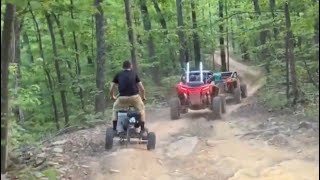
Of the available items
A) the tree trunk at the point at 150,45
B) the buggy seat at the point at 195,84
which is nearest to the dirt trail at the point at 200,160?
the buggy seat at the point at 195,84

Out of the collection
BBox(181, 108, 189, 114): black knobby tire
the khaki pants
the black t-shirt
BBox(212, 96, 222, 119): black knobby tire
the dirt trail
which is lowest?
the dirt trail

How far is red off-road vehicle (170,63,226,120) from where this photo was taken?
45.5 ft

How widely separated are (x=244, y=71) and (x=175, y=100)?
745 inches

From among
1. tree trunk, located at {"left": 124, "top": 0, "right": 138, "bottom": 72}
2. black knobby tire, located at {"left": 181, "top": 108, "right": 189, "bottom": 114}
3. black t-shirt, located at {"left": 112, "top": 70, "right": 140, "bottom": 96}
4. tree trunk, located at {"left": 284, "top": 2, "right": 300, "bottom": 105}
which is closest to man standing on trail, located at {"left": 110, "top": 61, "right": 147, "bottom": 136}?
black t-shirt, located at {"left": 112, "top": 70, "right": 140, "bottom": 96}

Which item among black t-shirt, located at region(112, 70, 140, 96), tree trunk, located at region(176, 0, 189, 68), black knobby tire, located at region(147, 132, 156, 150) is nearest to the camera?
black t-shirt, located at region(112, 70, 140, 96)

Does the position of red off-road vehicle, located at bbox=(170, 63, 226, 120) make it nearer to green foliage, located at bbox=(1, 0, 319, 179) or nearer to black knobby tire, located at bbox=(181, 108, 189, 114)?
black knobby tire, located at bbox=(181, 108, 189, 114)

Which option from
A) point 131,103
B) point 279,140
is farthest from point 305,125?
point 131,103

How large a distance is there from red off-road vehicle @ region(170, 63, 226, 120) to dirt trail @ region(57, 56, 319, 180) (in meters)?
1.47

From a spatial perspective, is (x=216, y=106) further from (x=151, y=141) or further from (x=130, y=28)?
(x=130, y=28)

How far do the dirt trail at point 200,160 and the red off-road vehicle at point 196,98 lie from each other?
1.47 meters

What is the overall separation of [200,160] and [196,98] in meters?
4.17

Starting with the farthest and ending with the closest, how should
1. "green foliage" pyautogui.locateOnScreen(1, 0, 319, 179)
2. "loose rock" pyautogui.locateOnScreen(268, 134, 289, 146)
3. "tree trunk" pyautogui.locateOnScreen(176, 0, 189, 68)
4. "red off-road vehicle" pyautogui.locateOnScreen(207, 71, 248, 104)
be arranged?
1. "tree trunk" pyautogui.locateOnScreen(176, 0, 189, 68)
2. "green foliage" pyautogui.locateOnScreen(1, 0, 319, 179)
3. "red off-road vehicle" pyautogui.locateOnScreen(207, 71, 248, 104)
4. "loose rock" pyautogui.locateOnScreen(268, 134, 289, 146)

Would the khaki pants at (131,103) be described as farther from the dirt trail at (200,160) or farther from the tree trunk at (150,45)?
the tree trunk at (150,45)

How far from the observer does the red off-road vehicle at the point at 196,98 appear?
13.9m
